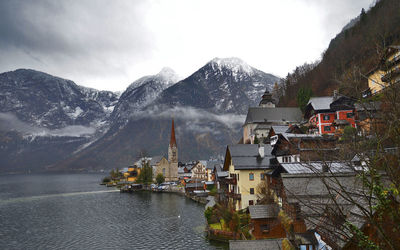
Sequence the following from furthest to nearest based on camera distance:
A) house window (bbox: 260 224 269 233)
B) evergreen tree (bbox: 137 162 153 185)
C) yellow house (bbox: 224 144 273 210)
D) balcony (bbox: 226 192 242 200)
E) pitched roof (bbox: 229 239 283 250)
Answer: evergreen tree (bbox: 137 162 153 185) → balcony (bbox: 226 192 242 200) → yellow house (bbox: 224 144 273 210) → house window (bbox: 260 224 269 233) → pitched roof (bbox: 229 239 283 250)

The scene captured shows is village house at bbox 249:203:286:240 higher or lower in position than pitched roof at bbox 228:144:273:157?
lower

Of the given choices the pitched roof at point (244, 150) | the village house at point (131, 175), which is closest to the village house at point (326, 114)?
the pitched roof at point (244, 150)

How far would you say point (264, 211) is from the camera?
30203 millimetres

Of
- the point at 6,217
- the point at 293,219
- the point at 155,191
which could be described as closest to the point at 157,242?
the point at 293,219

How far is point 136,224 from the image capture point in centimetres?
5288

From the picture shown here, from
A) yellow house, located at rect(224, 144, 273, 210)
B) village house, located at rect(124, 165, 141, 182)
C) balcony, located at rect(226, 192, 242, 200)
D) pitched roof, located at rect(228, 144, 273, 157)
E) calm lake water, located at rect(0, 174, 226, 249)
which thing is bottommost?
calm lake water, located at rect(0, 174, 226, 249)

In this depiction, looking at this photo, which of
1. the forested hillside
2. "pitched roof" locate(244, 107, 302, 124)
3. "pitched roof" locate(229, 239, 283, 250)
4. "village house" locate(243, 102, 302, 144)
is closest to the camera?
"pitched roof" locate(229, 239, 283, 250)

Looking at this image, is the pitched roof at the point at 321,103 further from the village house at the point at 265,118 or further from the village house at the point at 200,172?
the village house at the point at 200,172

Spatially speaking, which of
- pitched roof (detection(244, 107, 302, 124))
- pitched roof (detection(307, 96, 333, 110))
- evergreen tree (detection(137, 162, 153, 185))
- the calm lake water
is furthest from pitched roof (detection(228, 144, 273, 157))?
evergreen tree (detection(137, 162, 153, 185))

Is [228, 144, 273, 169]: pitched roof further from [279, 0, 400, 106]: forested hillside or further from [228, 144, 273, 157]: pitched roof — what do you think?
[279, 0, 400, 106]: forested hillside

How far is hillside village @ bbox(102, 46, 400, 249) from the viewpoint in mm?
8227

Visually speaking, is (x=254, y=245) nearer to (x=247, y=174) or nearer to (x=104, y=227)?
(x=247, y=174)

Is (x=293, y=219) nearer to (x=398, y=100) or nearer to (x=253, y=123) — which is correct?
(x=398, y=100)

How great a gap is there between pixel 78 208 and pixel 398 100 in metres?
79.6
